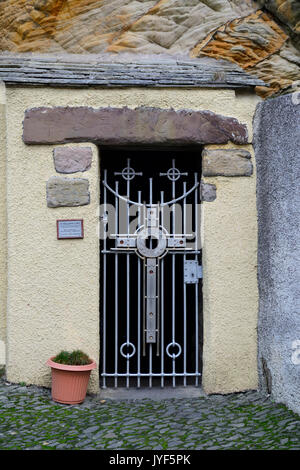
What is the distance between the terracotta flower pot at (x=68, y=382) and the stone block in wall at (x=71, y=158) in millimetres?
1647

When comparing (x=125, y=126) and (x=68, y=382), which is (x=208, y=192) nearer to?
(x=125, y=126)

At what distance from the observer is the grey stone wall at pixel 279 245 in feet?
14.0

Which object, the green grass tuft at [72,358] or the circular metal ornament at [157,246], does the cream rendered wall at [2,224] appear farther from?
the circular metal ornament at [157,246]

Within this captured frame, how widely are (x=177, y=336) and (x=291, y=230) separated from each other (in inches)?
112

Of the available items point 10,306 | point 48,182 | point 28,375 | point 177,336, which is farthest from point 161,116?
point 177,336

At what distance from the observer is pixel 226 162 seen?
482cm

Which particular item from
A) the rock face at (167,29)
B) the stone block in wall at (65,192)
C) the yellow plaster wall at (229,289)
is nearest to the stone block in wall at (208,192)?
the yellow plaster wall at (229,289)

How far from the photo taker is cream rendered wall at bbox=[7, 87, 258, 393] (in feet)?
15.4

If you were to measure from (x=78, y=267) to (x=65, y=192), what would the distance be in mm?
659

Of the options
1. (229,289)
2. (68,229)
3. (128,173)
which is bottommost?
(229,289)

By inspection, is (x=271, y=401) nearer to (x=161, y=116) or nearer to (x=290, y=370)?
(x=290, y=370)

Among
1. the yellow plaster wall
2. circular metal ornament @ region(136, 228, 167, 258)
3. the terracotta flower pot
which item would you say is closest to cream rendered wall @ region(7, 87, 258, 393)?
the yellow plaster wall

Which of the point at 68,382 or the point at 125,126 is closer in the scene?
the point at 68,382

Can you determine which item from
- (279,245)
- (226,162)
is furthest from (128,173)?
(279,245)
